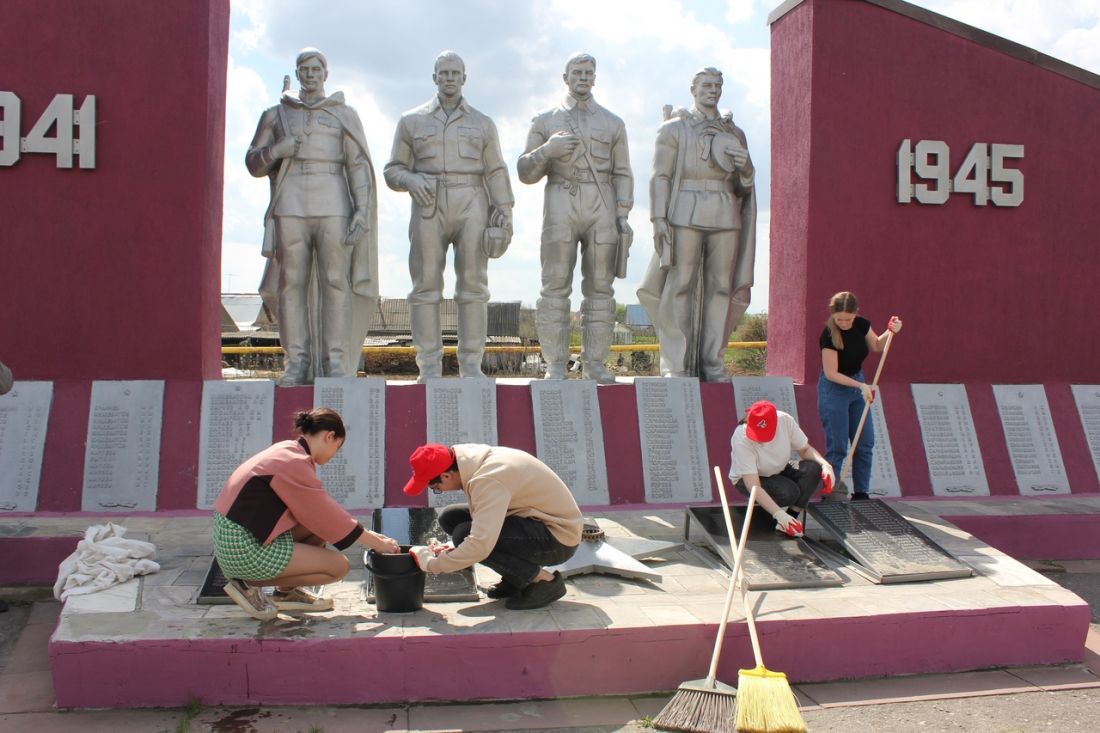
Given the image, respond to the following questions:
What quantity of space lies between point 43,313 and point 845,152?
5.54 metres

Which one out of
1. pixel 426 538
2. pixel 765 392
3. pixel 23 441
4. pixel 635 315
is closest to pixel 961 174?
pixel 765 392

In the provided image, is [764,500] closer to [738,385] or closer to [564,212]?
[738,385]

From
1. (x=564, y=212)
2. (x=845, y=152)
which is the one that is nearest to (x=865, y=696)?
(x=564, y=212)

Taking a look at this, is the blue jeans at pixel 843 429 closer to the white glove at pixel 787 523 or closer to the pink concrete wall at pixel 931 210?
the pink concrete wall at pixel 931 210

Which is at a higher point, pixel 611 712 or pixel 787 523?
pixel 787 523

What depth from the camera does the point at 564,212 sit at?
6.46m

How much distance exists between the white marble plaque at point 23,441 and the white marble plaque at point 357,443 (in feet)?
5.29

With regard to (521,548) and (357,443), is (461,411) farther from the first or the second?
(521,548)

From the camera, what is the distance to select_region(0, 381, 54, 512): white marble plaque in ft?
18.4

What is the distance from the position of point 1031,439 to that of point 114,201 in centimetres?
639

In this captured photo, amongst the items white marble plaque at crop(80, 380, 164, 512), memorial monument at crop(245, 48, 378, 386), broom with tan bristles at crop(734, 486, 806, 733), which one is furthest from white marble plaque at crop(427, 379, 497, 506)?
broom with tan bristles at crop(734, 486, 806, 733)

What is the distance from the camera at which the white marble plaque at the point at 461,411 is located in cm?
608

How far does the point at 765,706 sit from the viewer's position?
319cm

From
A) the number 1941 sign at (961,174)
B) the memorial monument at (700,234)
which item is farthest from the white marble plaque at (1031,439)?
the memorial monument at (700,234)
